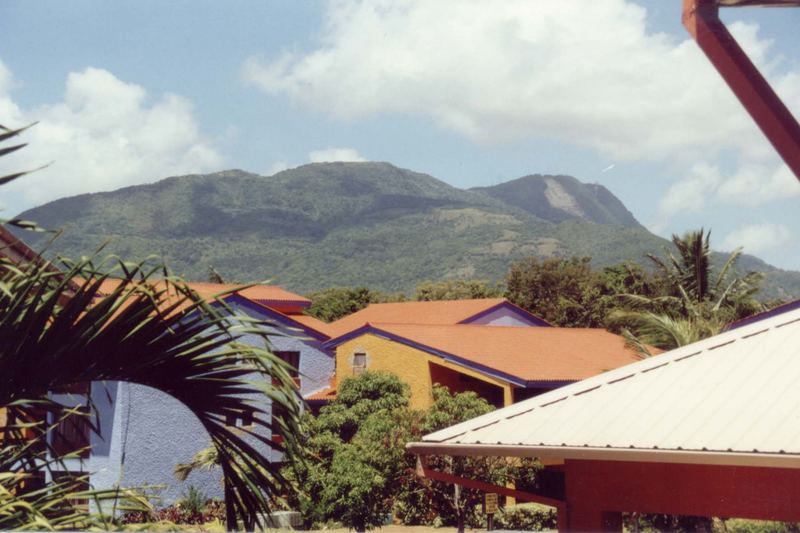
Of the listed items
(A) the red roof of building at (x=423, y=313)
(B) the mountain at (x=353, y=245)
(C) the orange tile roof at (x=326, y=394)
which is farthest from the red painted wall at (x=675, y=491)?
(B) the mountain at (x=353, y=245)

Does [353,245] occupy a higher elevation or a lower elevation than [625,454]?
higher

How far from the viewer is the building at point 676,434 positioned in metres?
6.36

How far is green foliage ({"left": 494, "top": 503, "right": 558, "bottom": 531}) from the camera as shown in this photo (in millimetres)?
25906

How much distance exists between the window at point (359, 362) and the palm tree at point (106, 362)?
2665cm

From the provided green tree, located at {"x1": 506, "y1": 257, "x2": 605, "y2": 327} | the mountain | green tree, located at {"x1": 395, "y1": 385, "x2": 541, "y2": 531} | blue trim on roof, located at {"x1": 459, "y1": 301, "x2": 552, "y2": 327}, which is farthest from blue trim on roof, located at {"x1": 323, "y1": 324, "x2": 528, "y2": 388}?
the mountain

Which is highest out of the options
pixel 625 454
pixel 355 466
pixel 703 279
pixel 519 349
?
pixel 703 279

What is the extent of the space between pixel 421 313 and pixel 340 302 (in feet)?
101

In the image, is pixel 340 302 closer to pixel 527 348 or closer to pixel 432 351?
pixel 527 348

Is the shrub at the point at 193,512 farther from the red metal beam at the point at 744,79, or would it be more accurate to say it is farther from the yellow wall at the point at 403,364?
the red metal beam at the point at 744,79

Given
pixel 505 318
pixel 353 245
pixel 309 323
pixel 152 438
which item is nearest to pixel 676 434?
pixel 152 438

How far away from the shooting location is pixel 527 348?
32312 mm

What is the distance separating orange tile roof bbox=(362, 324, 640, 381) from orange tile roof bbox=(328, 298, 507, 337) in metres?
5.86

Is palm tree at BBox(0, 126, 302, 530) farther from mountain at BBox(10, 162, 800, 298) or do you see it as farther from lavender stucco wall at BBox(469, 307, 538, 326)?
mountain at BBox(10, 162, 800, 298)

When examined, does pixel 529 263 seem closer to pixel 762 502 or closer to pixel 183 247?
pixel 762 502
